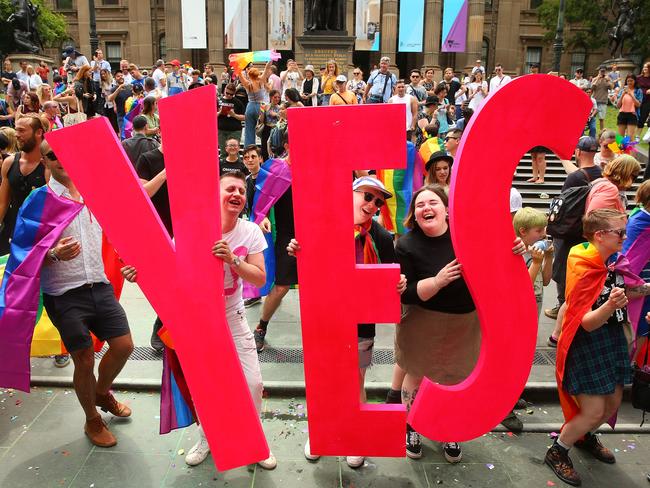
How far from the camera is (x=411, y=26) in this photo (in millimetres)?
33125

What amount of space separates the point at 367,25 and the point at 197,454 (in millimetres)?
33186

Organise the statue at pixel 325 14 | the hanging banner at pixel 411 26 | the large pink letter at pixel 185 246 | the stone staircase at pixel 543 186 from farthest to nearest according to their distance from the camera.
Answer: the hanging banner at pixel 411 26 → the statue at pixel 325 14 → the stone staircase at pixel 543 186 → the large pink letter at pixel 185 246

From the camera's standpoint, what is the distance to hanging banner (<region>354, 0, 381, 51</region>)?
3275 cm

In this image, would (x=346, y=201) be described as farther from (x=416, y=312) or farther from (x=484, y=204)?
(x=416, y=312)

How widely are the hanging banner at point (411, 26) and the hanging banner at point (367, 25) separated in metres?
1.48

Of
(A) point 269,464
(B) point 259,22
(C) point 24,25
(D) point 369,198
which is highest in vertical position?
(B) point 259,22

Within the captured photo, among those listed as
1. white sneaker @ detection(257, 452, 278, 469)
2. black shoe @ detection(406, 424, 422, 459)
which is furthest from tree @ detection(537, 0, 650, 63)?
white sneaker @ detection(257, 452, 278, 469)

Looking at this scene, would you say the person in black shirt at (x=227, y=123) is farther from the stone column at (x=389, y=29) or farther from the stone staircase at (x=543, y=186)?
the stone column at (x=389, y=29)

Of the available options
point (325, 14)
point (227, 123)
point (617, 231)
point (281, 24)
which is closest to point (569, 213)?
point (617, 231)

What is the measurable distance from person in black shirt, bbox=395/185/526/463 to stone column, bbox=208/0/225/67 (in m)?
32.7

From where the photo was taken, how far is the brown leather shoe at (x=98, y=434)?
3.81 metres

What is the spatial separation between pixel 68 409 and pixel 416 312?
9.67 ft

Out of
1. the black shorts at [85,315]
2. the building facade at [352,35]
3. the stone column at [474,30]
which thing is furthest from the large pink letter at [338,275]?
the stone column at [474,30]

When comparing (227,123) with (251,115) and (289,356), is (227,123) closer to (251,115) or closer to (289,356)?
(251,115)
